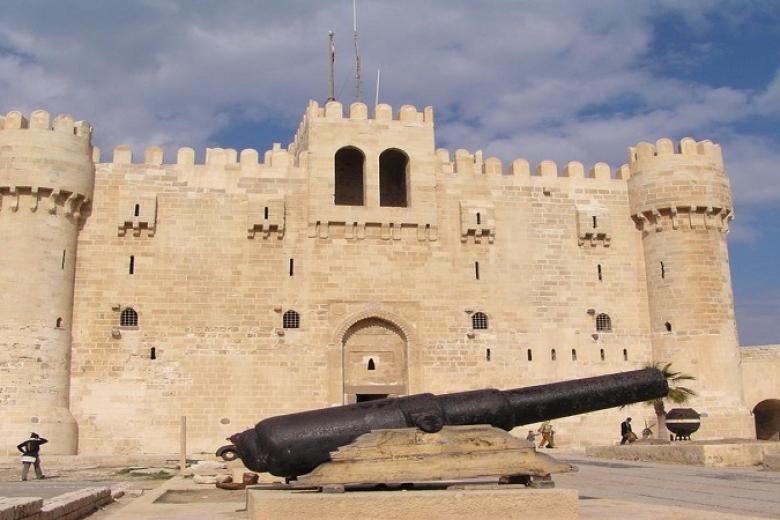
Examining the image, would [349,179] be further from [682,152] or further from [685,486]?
[685,486]

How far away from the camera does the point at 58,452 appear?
1814cm

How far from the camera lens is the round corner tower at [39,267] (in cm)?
1814

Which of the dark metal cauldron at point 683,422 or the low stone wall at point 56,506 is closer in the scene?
the low stone wall at point 56,506

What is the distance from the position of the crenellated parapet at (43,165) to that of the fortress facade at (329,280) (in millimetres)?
47

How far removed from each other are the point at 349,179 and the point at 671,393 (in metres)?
10.5

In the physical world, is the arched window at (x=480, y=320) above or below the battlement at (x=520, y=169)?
below

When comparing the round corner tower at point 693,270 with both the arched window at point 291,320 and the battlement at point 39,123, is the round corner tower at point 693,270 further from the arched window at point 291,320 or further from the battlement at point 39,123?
the battlement at point 39,123

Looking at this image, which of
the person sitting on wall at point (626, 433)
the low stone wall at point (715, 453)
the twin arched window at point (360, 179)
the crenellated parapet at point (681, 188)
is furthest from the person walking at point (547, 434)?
the twin arched window at point (360, 179)

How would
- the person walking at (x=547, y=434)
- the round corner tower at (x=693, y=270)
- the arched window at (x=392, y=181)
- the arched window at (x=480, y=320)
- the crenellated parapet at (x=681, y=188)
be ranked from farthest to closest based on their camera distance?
the arched window at (x=392, y=181) → the crenellated parapet at (x=681, y=188) → the arched window at (x=480, y=320) → the round corner tower at (x=693, y=270) → the person walking at (x=547, y=434)

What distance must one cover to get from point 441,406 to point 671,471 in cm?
680

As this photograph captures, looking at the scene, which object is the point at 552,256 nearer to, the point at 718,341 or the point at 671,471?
the point at 718,341

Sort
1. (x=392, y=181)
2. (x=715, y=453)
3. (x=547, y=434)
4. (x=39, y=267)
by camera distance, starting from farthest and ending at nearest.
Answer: (x=392, y=181) → (x=547, y=434) → (x=39, y=267) → (x=715, y=453)

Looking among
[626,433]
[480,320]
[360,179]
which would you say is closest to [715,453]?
[626,433]

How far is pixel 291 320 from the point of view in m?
20.5
